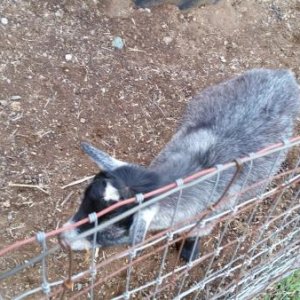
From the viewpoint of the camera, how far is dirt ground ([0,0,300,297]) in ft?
11.5

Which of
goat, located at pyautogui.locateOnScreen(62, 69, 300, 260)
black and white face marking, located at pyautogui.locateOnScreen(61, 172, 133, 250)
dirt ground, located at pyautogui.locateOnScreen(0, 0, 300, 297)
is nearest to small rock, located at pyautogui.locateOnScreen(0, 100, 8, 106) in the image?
dirt ground, located at pyautogui.locateOnScreen(0, 0, 300, 297)

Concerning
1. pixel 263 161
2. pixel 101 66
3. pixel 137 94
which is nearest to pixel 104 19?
pixel 101 66

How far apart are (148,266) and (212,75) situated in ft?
5.35

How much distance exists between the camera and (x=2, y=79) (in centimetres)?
383

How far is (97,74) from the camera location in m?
4.03

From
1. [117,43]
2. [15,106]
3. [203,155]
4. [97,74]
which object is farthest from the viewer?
[117,43]

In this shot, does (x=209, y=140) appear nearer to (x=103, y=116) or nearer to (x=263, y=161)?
(x=263, y=161)

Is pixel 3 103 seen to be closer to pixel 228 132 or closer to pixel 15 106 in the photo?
pixel 15 106

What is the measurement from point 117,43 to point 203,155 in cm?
149

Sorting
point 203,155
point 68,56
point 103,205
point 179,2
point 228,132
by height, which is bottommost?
point 103,205

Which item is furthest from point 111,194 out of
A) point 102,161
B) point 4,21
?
point 4,21

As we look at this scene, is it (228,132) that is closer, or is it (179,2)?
(228,132)

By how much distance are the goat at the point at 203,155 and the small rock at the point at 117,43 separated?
730 mm

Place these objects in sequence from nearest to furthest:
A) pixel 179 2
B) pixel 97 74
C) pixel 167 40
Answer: pixel 97 74
pixel 167 40
pixel 179 2
